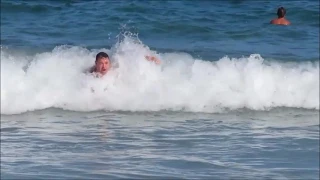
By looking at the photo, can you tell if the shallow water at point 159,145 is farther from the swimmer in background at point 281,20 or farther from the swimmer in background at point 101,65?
the swimmer in background at point 281,20

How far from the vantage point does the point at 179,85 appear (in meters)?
11.4

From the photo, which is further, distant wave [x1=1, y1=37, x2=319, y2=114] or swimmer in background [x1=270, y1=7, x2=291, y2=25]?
swimmer in background [x1=270, y1=7, x2=291, y2=25]

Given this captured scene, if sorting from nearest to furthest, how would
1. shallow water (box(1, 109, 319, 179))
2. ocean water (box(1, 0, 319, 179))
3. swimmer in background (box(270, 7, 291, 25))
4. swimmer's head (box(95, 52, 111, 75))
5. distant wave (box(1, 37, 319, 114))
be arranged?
shallow water (box(1, 109, 319, 179)) < ocean water (box(1, 0, 319, 179)) < swimmer's head (box(95, 52, 111, 75)) < distant wave (box(1, 37, 319, 114)) < swimmer in background (box(270, 7, 291, 25))

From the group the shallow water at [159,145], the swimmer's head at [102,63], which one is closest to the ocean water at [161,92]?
the shallow water at [159,145]

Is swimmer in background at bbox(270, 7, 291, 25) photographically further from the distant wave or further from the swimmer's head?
the swimmer's head

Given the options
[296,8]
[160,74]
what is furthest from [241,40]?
[160,74]

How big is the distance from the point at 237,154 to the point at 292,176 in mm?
945

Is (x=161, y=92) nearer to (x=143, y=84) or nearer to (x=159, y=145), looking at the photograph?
(x=143, y=84)

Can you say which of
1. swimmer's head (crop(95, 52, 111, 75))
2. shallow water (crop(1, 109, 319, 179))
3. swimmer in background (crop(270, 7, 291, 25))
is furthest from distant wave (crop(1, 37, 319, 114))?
swimmer in background (crop(270, 7, 291, 25))

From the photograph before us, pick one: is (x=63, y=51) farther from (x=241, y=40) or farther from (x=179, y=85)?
(x=241, y=40)

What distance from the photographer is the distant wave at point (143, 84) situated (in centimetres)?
1080

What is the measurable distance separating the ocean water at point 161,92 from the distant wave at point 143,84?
0.7 inches

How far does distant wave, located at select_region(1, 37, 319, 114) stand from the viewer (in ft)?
35.4

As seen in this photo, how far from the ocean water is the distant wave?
0.7 inches
